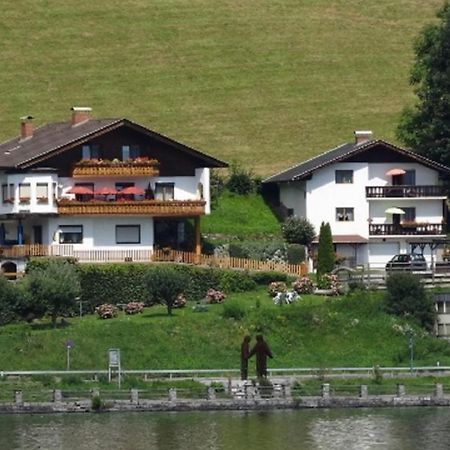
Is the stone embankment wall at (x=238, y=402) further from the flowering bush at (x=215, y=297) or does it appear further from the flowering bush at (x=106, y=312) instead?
the flowering bush at (x=215, y=297)

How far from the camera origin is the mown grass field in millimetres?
88062

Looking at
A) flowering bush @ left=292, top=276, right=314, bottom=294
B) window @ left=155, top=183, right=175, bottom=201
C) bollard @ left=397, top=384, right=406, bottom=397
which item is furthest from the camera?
window @ left=155, top=183, right=175, bottom=201

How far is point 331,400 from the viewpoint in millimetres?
79000

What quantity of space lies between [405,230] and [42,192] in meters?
19.8

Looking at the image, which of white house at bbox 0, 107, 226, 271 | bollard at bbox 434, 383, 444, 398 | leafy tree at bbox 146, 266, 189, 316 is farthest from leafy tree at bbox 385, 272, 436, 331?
white house at bbox 0, 107, 226, 271

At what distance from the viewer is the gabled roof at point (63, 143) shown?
356ft

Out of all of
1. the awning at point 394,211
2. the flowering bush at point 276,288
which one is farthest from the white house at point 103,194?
the awning at point 394,211

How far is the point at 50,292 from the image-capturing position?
3625 inches

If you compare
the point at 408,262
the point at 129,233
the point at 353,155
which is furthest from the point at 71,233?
the point at 408,262

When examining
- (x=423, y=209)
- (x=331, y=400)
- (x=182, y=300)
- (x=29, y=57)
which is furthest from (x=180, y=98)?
(x=331, y=400)

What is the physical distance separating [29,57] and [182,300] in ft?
217

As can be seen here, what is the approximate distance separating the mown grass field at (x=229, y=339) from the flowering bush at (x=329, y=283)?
4244mm

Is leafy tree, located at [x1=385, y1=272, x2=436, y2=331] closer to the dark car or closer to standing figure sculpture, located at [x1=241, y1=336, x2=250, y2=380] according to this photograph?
the dark car

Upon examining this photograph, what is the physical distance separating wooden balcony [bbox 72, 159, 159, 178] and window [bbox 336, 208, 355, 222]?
1139cm
